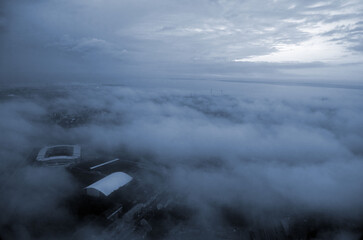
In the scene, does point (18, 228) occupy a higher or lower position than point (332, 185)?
higher

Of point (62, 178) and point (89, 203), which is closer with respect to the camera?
point (89, 203)

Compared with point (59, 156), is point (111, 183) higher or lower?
higher

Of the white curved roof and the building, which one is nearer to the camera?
the white curved roof

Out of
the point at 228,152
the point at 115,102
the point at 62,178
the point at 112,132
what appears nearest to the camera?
the point at 62,178

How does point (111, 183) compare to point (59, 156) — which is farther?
point (59, 156)

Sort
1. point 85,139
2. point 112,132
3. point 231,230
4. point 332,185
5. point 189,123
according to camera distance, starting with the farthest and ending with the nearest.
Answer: point 189,123
point 112,132
point 85,139
point 332,185
point 231,230

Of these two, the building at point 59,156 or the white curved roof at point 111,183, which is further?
the building at point 59,156

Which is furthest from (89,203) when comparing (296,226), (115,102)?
(115,102)

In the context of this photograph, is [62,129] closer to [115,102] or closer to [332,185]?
[115,102]
